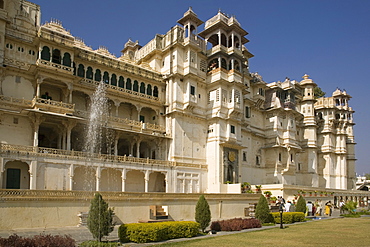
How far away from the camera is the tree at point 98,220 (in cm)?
1577

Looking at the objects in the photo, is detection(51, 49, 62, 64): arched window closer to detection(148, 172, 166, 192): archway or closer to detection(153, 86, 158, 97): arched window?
detection(153, 86, 158, 97): arched window

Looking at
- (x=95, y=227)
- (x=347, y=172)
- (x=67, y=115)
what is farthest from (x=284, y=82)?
(x=95, y=227)

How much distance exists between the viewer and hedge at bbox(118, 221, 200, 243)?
1697 cm

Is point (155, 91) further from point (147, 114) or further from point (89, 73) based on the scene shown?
point (89, 73)

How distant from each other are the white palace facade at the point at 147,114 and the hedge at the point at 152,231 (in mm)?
14644

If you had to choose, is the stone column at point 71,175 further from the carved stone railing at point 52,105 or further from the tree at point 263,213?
the tree at point 263,213

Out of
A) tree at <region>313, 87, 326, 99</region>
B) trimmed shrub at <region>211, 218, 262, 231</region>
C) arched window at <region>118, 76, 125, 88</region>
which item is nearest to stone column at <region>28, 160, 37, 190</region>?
arched window at <region>118, 76, 125, 88</region>

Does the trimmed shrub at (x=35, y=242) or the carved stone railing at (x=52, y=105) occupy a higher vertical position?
the carved stone railing at (x=52, y=105)

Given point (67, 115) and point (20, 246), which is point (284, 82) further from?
point (20, 246)

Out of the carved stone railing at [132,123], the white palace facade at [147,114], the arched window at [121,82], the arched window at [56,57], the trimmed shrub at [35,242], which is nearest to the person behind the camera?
the trimmed shrub at [35,242]

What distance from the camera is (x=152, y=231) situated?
682 inches

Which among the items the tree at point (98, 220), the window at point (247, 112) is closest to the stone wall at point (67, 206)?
the tree at point (98, 220)

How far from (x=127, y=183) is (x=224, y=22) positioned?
83.4 feet

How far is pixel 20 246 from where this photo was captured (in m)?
12.8
